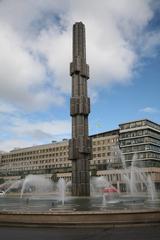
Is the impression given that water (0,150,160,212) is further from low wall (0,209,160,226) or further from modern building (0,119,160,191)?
modern building (0,119,160,191)

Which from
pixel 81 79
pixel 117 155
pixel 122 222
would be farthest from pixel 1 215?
pixel 117 155

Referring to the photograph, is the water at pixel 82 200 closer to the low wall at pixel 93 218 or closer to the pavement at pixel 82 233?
the low wall at pixel 93 218

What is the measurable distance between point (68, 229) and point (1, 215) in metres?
3.73

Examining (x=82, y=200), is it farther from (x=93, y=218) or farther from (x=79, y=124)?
(x=93, y=218)

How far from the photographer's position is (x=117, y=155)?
10975 cm

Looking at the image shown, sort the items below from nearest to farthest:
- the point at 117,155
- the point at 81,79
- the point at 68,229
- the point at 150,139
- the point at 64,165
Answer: the point at 68,229
the point at 81,79
the point at 150,139
the point at 117,155
the point at 64,165

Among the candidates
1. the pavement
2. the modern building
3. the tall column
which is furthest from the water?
the modern building

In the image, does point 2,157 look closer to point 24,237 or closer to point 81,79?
point 81,79

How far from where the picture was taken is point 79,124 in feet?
134

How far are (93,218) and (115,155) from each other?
98358 millimetres

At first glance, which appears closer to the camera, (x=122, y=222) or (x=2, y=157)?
(x=122, y=222)

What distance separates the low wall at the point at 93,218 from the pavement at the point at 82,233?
1.20ft

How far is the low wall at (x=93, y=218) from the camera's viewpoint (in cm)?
1319

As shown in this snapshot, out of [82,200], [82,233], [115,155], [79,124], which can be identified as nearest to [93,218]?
[82,233]
